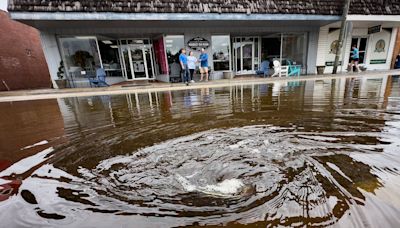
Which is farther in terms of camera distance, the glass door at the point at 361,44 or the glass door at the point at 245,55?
the glass door at the point at 361,44

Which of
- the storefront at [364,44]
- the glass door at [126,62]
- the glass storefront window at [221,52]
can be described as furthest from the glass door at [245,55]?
the glass door at [126,62]

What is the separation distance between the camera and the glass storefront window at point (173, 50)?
11625mm

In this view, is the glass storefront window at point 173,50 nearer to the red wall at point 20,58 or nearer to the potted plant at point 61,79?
the potted plant at point 61,79

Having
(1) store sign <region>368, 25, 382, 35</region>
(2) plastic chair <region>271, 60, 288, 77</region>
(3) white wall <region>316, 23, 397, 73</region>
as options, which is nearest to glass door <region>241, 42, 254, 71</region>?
(2) plastic chair <region>271, 60, 288, 77</region>

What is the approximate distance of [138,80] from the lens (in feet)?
42.1

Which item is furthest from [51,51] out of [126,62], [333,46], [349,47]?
[349,47]

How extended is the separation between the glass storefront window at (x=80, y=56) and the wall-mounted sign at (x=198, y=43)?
17.0 ft

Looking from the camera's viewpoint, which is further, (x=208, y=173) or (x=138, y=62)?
(x=138, y=62)

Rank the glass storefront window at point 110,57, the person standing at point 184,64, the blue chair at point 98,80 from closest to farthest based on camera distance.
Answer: the person standing at point 184,64
the blue chair at point 98,80
the glass storefront window at point 110,57

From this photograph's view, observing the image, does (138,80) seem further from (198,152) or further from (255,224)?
(255,224)

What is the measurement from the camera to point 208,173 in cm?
184

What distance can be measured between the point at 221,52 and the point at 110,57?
666 cm

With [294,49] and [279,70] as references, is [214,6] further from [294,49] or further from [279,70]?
[294,49]

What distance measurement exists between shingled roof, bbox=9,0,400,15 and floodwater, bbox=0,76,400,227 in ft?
23.9
